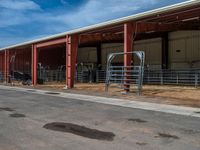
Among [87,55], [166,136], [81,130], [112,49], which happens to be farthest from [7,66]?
[166,136]

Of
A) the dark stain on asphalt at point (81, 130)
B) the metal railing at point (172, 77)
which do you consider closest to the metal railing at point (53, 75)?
the metal railing at point (172, 77)

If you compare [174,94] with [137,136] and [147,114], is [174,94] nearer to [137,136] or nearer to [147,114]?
[147,114]

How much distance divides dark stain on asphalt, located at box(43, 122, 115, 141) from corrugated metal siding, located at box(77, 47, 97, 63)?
34.0 metres

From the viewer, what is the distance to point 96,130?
8.07 metres

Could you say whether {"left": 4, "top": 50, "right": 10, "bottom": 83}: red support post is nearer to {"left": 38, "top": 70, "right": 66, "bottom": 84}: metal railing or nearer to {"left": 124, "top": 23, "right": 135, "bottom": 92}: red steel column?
{"left": 38, "top": 70, "right": 66, "bottom": 84}: metal railing

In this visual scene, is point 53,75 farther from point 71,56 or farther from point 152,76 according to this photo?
point 71,56

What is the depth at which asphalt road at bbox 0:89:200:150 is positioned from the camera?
6582mm

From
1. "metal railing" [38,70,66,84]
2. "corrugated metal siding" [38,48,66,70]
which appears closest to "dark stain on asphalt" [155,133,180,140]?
"metal railing" [38,70,66,84]

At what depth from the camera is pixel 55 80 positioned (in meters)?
39.0

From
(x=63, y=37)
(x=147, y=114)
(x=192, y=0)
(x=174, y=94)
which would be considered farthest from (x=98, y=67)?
(x=147, y=114)

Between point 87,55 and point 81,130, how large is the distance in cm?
3625

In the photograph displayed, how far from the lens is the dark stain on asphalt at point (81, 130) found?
7.40 meters

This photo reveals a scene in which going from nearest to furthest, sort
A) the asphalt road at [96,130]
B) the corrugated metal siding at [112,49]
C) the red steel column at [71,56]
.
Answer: the asphalt road at [96,130] → the red steel column at [71,56] → the corrugated metal siding at [112,49]

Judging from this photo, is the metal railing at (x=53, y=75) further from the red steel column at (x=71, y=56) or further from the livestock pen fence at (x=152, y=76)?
the red steel column at (x=71, y=56)
